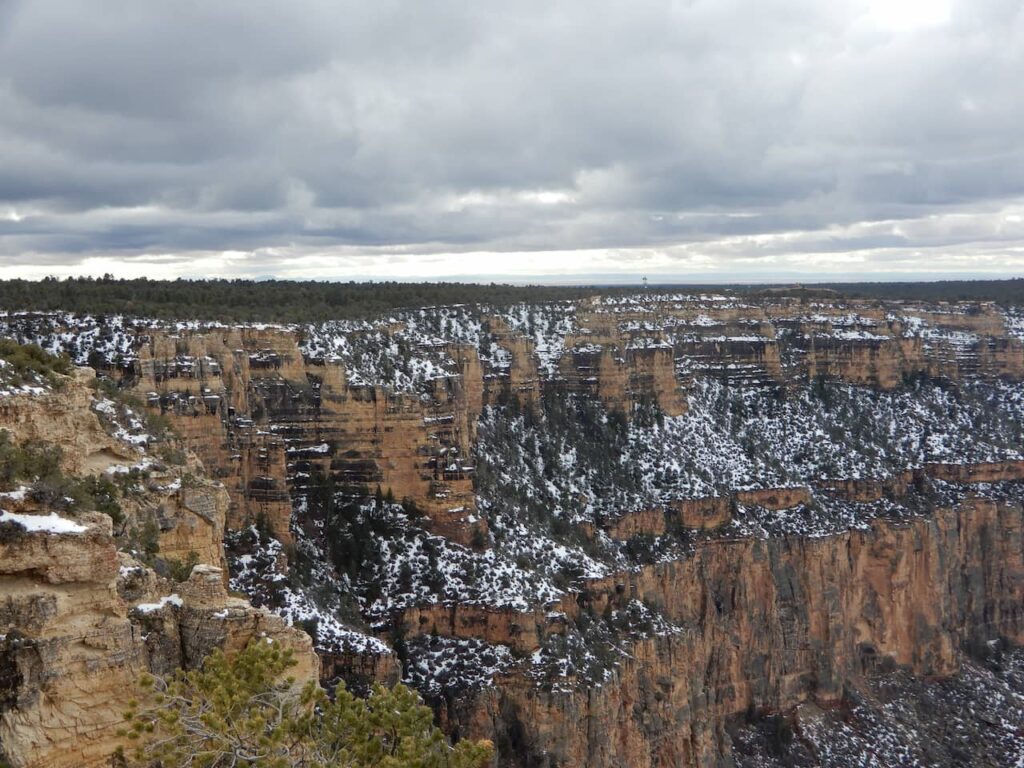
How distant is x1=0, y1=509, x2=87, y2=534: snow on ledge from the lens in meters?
17.9

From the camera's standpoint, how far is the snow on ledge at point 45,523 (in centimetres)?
1794

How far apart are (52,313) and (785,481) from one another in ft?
173

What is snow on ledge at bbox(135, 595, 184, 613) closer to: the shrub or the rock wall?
the shrub

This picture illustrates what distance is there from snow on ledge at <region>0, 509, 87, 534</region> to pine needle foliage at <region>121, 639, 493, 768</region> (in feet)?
9.90

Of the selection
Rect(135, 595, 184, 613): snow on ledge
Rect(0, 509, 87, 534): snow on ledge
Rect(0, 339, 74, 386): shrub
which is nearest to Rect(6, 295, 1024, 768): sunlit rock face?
Rect(0, 339, 74, 386): shrub

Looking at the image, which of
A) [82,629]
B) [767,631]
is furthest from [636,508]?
[82,629]

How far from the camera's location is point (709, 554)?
68875 millimetres

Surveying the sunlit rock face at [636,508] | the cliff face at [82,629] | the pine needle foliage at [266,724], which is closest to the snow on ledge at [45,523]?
the cliff face at [82,629]

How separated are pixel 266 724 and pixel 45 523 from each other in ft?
17.6

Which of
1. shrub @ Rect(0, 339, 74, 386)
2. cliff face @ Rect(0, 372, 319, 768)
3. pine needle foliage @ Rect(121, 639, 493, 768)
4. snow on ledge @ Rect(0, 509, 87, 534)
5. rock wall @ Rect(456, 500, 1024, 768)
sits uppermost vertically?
shrub @ Rect(0, 339, 74, 386)

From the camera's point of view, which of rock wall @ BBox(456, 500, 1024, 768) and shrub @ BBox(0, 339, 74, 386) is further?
rock wall @ BBox(456, 500, 1024, 768)

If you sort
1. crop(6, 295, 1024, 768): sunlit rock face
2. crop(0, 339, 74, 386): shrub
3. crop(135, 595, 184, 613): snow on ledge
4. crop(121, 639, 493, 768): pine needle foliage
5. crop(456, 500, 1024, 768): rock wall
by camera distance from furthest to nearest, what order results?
crop(6, 295, 1024, 768): sunlit rock face
crop(456, 500, 1024, 768): rock wall
crop(0, 339, 74, 386): shrub
crop(135, 595, 184, 613): snow on ledge
crop(121, 639, 493, 768): pine needle foliage

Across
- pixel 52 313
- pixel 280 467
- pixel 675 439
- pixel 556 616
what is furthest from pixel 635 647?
pixel 52 313

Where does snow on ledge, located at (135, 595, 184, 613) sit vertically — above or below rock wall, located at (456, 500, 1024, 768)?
above
